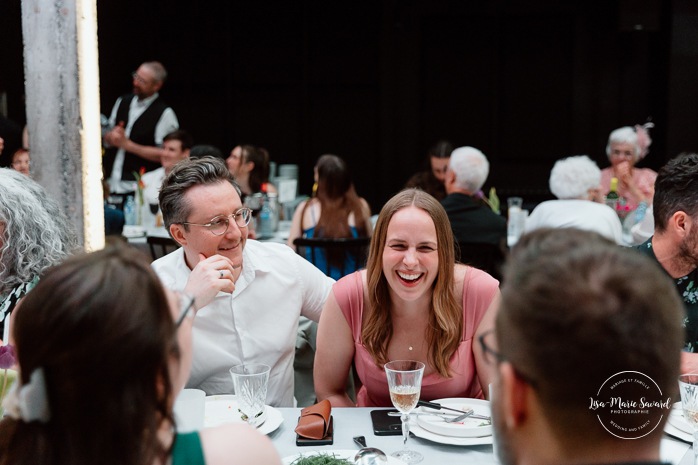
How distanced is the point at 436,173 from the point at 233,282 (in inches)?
153

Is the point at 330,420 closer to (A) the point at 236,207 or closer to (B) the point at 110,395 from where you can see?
(A) the point at 236,207

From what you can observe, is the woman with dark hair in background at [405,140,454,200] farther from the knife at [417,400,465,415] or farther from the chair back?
the knife at [417,400,465,415]

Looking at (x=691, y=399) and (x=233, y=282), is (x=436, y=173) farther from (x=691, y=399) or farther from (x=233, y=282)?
(x=691, y=399)

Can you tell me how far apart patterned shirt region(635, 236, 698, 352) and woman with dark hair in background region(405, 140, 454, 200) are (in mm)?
3185

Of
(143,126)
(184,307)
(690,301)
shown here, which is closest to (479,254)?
(690,301)

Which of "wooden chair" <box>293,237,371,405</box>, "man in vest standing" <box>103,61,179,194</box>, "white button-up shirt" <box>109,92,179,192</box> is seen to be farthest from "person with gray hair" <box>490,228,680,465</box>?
"white button-up shirt" <box>109,92,179,192</box>

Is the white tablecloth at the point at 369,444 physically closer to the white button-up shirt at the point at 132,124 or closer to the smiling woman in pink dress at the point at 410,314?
the smiling woman in pink dress at the point at 410,314

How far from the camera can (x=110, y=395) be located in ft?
3.24

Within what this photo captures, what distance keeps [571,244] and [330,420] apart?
3.89 ft

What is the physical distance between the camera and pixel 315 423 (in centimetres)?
190

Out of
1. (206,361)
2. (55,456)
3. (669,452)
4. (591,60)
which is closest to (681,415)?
(669,452)

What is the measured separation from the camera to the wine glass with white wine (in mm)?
1709

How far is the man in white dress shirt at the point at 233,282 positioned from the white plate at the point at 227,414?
0.28 meters

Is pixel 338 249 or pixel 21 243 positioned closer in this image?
pixel 21 243
